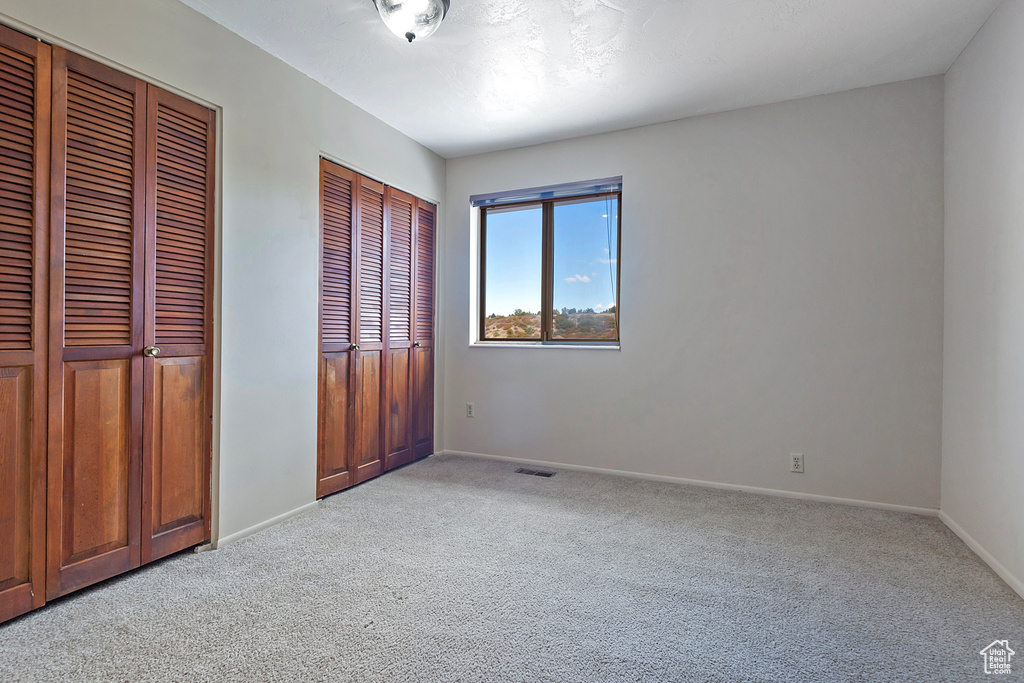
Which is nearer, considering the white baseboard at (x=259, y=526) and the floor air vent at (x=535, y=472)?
the white baseboard at (x=259, y=526)

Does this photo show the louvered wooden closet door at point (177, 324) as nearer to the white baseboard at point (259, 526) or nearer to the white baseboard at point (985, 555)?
the white baseboard at point (259, 526)

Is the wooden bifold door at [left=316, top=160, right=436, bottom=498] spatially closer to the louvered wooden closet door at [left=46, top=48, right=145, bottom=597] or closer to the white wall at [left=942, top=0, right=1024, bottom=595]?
the louvered wooden closet door at [left=46, top=48, right=145, bottom=597]

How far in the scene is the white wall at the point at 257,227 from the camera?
2.21 meters

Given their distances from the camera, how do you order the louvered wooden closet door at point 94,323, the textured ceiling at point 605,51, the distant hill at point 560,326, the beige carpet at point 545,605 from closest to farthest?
the beige carpet at point 545,605
the louvered wooden closet door at point 94,323
the textured ceiling at point 605,51
the distant hill at point 560,326

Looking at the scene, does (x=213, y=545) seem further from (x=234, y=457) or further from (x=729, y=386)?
(x=729, y=386)

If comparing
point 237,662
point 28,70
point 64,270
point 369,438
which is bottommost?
point 237,662

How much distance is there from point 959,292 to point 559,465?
8.40ft

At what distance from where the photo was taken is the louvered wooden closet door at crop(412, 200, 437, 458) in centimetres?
396

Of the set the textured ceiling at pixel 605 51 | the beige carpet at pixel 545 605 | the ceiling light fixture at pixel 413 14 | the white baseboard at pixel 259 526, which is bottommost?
the beige carpet at pixel 545 605

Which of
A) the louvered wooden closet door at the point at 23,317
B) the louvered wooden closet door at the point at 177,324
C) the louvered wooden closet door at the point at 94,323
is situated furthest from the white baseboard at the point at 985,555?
the louvered wooden closet door at the point at 23,317

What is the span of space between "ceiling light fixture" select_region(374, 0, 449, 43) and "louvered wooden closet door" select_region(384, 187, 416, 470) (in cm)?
147

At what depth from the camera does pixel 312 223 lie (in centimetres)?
293

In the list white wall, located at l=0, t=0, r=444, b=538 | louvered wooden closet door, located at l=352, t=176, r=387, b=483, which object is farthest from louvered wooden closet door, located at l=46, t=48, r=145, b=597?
louvered wooden closet door, located at l=352, t=176, r=387, b=483

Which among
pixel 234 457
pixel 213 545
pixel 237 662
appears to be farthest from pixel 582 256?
pixel 237 662
